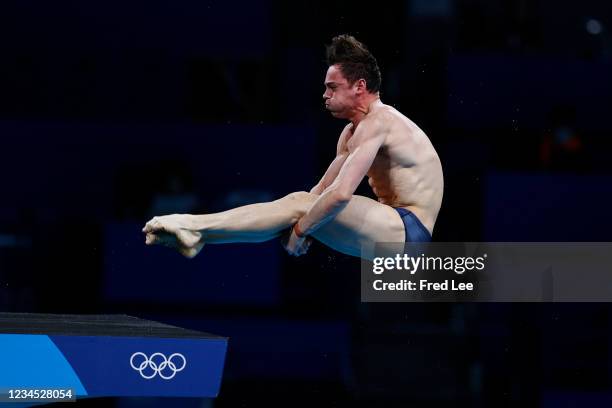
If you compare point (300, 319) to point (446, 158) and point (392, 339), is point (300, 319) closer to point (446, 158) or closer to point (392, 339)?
point (392, 339)

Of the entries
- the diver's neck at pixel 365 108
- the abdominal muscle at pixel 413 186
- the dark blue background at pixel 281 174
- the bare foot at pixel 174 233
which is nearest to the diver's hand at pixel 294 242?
the bare foot at pixel 174 233

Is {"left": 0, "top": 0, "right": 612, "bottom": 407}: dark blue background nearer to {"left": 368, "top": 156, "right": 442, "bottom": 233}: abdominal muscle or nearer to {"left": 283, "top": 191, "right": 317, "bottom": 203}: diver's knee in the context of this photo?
{"left": 368, "top": 156, "right": 442, "bottom": 233}: abdominal muscle

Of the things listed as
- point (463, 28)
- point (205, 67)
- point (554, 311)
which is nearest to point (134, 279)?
point (205, 67)

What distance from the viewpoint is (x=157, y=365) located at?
4.25 meters

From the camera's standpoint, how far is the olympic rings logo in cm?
424

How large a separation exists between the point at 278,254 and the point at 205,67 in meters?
1.79

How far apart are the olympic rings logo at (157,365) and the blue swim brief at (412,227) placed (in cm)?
138

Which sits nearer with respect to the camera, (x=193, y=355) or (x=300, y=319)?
(x=193, y=355)

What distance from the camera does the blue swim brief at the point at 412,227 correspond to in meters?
5.08

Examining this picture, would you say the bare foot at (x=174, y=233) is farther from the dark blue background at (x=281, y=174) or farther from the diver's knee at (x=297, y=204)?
the dark blue background at (x=281, y=174)

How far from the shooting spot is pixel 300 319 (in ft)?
23.5

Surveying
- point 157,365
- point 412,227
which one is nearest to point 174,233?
point 157,365

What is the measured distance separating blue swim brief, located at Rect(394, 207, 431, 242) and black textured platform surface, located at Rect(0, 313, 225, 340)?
1136 millimetres

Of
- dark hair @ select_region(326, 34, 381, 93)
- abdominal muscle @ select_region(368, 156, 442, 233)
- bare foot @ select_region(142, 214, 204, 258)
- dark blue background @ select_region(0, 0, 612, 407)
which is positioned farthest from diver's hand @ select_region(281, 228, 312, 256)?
dark blue background @ select_region(0, 0, 612, 407)
